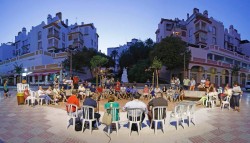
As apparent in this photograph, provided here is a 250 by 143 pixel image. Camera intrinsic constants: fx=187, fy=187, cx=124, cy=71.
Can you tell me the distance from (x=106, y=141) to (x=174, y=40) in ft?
93.9

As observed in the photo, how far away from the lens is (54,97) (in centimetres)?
1238

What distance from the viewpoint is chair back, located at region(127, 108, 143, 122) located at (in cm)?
603

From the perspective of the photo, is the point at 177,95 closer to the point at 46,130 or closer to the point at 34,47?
the point at 46,130

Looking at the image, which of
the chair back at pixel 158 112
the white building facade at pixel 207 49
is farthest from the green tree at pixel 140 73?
the chair back at pixel 158 112

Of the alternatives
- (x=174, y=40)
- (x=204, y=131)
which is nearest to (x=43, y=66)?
(x=174, y=40)

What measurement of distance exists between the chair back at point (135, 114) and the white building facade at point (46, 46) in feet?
105

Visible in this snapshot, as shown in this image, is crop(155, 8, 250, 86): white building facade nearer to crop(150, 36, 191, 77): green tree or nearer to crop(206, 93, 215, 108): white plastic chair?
crop(150, 36, 191, 77): green tree

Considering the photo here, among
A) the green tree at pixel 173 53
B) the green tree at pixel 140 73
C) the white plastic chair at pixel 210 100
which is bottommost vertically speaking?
the white plastic chair at pixel 210 100

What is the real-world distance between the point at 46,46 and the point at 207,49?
37.2 meters

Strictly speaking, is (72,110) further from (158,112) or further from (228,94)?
(228,94)

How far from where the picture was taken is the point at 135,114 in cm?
606

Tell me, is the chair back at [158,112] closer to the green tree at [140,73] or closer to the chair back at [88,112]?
the chair back at [88,112]

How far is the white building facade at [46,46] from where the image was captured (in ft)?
125

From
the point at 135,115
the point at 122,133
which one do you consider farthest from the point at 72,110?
→ the point at 135,115
